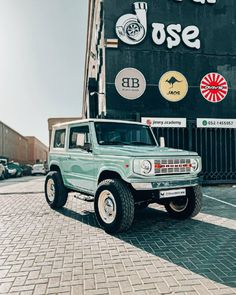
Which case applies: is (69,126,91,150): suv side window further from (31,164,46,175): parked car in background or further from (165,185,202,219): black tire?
(31,164,46,175): parked car in background

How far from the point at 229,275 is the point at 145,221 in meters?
2.77

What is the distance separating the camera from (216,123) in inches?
487

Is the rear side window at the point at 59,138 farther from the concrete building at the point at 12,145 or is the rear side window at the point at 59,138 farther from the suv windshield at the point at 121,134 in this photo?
the concrete building at the point at 12,145

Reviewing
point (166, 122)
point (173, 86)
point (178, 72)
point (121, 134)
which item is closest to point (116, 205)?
point (121, 134)

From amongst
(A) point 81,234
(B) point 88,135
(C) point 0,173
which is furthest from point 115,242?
(C) point 0,173

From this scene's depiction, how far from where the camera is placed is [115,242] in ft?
15.1

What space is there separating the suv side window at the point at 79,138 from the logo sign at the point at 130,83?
5720 millimetres

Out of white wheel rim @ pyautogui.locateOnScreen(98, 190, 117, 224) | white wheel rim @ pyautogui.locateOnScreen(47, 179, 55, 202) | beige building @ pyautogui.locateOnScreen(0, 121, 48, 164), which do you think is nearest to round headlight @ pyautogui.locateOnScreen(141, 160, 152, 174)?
white wheel rim @ pyautogui.locateOnScreen(98, 190, 117, 224)

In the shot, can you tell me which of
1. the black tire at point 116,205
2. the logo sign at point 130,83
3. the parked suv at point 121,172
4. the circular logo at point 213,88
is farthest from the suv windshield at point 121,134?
the circular logo at point 213,88

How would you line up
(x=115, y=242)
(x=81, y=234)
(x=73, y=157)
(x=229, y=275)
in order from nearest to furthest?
(x=229, y=275), (x=115, y=242), (x=81, y=234), (x=73, y=157)

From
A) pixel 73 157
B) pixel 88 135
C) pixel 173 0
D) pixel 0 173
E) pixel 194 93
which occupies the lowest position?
pixel 0 173

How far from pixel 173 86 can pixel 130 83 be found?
6.78 feet

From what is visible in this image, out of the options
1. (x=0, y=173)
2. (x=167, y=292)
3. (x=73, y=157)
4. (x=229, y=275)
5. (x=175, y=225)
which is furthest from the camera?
(x=0, y=173)

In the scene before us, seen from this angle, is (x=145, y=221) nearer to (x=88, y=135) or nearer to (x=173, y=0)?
(x=88, y=135)
